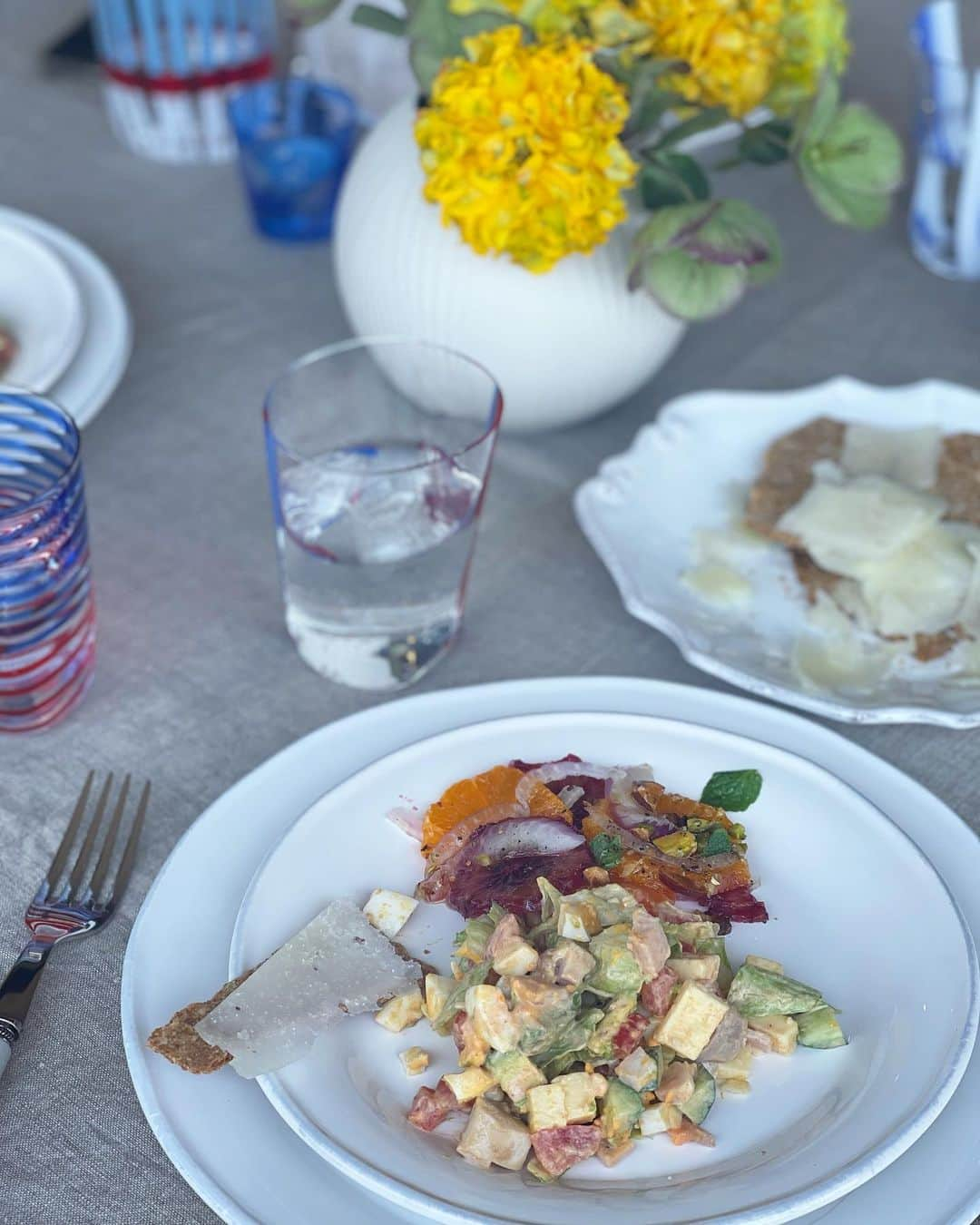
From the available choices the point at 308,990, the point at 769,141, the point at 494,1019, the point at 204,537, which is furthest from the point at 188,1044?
the point at 769,141

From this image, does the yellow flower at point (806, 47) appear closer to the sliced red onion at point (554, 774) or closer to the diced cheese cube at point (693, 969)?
the sliced red onion at point (554, 774)

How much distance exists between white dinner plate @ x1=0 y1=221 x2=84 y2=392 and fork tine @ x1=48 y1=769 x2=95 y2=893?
1.38ft

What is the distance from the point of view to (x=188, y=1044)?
2.48ft

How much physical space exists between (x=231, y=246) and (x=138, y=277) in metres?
0.13

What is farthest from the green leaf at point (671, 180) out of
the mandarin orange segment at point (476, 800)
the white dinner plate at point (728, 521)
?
the mandarin orange segment at point (476, 800)

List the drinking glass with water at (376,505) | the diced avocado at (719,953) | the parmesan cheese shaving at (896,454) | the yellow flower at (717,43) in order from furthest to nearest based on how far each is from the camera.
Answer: the parmesan cheese shaving at (896,454) → the yellow flower at (717,43) → the drinking glass with water at (376,505) → the diced avocado at (719,953)

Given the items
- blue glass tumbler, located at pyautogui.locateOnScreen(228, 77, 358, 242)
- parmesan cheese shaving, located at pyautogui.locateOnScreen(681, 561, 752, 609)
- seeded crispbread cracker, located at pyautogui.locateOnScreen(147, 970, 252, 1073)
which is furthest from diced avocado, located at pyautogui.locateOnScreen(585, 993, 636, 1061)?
blue glass tumbler, located at pyautogui.locateOnScreen(228, 77, 358, 242)

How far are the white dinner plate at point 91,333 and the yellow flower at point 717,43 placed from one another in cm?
58

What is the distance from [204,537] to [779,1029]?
2.32 ft

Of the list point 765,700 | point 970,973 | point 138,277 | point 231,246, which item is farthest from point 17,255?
point 970,973

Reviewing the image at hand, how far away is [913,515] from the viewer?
1135 mm

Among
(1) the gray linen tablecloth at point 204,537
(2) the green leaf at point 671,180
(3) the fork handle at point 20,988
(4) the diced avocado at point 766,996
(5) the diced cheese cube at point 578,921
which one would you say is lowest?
(1) the gray linen tablecloth at point 204,537

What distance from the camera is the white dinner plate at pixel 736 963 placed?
697 mm

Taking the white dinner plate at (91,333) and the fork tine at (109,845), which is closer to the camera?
the fork tine at (109,845)
